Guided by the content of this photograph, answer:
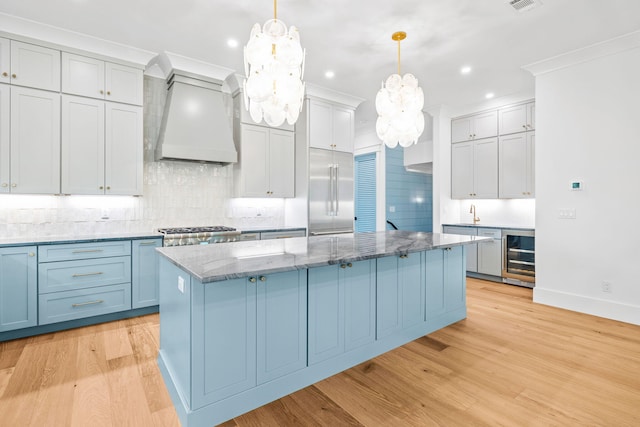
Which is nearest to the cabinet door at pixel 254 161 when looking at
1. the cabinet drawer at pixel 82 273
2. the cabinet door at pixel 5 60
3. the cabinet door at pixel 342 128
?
the cabinet door at pixel 342 128

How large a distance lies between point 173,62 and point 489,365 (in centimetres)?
445

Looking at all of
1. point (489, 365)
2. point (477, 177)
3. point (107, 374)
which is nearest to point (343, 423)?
point (489, 365)

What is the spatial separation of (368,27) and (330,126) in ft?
6.37

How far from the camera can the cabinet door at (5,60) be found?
10.1 feet

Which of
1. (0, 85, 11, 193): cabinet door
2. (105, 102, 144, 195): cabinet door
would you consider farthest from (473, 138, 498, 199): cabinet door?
(0, 85, 11, 193): cabinet door

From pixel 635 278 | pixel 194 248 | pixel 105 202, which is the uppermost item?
pixel 105 202

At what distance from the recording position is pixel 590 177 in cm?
371

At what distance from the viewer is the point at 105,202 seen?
12.6ft

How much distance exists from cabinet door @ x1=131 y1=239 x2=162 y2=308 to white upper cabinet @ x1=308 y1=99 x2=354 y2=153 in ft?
8.45

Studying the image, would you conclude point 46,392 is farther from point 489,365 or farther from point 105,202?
point 489,365

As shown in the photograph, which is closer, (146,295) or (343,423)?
(343,423)

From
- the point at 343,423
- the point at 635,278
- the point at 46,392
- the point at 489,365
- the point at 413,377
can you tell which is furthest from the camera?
the point at 635,278

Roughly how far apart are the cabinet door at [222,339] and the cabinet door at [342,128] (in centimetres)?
361

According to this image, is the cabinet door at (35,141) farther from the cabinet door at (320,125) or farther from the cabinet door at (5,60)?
the cabinet door at (320,125)
